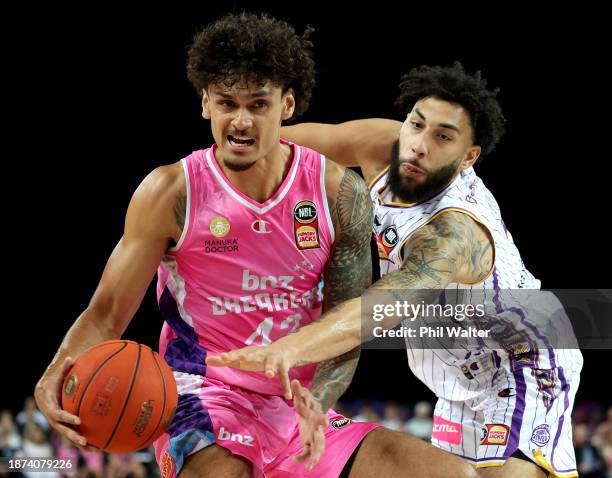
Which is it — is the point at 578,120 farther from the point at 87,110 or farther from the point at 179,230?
the point at 179,230

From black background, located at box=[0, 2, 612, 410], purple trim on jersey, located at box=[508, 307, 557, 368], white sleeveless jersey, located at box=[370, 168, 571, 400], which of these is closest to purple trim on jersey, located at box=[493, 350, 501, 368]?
white sleeveless jersey, located at box=[370, 168, 571, 400]

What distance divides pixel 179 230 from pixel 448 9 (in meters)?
7.17

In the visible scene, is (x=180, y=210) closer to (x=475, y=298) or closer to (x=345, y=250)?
(x=345, y=250)

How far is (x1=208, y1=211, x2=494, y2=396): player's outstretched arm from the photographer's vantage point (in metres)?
2.95

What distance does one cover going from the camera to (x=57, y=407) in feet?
→ 10.1

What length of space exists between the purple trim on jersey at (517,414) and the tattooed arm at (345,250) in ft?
3.97

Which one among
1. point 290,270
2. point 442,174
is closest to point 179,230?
point 290,270

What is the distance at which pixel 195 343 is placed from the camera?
3.60 m

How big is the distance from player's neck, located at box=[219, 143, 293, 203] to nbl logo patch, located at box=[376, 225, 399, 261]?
96 centimetres

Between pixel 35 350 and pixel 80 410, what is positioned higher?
pixel 80 410

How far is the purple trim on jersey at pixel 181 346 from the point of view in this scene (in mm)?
3572

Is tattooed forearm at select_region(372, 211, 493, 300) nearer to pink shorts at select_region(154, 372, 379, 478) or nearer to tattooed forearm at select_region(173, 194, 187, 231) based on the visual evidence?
pink shorts at select_region(154, 372, 379, 478)

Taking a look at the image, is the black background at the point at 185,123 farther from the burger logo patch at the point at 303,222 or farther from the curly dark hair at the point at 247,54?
the burger logo patch at the point at 303,222

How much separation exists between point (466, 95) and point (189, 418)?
2284 millimetres
